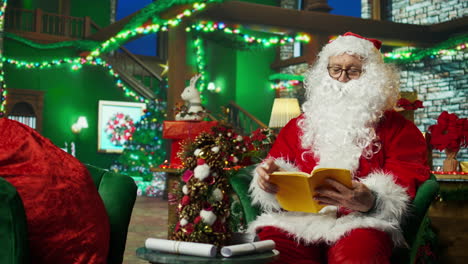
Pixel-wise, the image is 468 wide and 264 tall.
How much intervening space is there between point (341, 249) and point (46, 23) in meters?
12.8

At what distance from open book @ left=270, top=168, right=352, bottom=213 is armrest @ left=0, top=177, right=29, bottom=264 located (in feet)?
2.98

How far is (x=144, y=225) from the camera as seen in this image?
633 centimetres

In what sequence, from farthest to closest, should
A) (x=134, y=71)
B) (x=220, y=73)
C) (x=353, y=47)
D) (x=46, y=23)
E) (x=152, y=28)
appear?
1. (x=134, y=71)
2. (x=46, y=23)
3. (x=220, y=73)
4. (x=152, y=28)
5. (x=353, y=47)

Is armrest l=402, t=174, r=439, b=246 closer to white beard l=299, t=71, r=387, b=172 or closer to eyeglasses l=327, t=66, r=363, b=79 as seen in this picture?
white beard l=299, t=71, r=387, b=172

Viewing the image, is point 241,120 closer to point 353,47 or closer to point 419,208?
point 353,47

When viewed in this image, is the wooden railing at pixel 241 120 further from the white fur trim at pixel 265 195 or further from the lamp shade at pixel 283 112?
the white fur trim at pixel 265 195

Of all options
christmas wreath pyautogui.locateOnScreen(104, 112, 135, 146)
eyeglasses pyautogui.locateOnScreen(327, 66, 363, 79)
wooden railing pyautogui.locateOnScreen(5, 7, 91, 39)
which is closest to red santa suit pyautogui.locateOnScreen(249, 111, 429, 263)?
eyeglasses pyautogui.locateOnScreen(327, 66, 363, 79)

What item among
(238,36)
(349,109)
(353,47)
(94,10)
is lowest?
(349,109)

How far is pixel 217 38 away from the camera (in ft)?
36.7

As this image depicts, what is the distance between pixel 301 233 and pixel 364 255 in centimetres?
30

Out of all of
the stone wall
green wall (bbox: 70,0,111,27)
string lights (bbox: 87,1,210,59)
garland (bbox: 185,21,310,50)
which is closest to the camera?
string lights (bbox: 87,1,210,59)

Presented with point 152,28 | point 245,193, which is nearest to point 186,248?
point 245,193

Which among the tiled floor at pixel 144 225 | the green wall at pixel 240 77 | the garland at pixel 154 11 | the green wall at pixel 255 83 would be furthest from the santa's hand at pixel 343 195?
the green wall at pixel 255 83

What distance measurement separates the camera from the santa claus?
2139 mm
